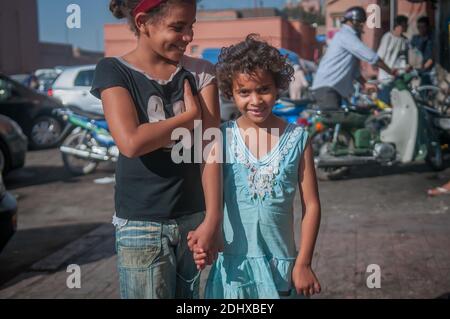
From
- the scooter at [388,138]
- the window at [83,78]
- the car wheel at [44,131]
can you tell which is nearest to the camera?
the scooter at [388,138]

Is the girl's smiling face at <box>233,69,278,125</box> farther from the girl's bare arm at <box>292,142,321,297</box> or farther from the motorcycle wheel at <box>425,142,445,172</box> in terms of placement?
the motorcycle wheel at <box>425,142,445,172</box>

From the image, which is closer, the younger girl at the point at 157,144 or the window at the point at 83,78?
the younger girl at the point at 157,144

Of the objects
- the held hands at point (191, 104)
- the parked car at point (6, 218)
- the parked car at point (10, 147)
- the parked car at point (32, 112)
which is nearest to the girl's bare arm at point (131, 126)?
the held hands at point (191, 104)

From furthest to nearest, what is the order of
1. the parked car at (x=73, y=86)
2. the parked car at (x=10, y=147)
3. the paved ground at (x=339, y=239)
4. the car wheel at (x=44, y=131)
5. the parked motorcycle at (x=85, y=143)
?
the car wheel at (x=44, y=131), the parked car at (x=73, y=86), the parked car at (x=10, y=147), the parked motorcycle at (x=85, y=143), the paved ground at (x=339, y=239)

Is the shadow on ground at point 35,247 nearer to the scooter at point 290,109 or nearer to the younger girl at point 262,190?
the younger girl at point 262,190

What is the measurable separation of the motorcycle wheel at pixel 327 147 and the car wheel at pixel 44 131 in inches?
245

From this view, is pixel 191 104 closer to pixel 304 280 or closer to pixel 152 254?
pixel 152 254

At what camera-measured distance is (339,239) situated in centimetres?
473

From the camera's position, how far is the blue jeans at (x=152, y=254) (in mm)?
1931

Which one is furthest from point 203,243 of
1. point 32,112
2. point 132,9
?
point 32,112

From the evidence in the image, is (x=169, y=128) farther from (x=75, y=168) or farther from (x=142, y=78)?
(x=75, y=168)

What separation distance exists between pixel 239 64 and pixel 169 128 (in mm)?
365

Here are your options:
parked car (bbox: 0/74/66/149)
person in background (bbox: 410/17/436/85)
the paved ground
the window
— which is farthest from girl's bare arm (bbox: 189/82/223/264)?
parked car (bbox: 0/74/66/149)

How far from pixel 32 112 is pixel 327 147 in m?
6.51
